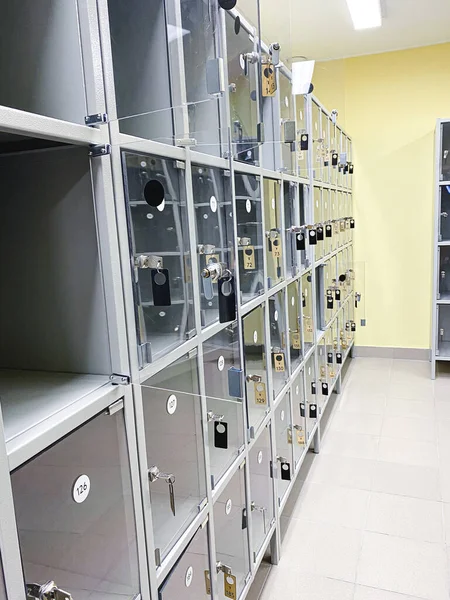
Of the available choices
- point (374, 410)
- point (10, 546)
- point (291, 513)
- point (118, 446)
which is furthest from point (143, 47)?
point (374, 410)

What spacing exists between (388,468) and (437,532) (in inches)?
22.2

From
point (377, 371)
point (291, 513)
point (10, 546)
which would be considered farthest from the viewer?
point (377, 371)

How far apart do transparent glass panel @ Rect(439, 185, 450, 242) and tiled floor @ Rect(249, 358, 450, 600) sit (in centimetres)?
134

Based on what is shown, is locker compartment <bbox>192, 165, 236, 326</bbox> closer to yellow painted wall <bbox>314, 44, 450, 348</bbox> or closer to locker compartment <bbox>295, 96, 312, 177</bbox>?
locker compartment <bbox>295, 96, 312, 177</bbox>

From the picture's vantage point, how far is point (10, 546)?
66cm

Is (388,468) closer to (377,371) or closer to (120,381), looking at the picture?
(377,371)

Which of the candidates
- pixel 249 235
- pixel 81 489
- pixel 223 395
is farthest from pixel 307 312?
pixel 81 489

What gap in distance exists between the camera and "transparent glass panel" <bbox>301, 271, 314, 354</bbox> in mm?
2639

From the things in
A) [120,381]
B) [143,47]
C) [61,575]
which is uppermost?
[143,47]

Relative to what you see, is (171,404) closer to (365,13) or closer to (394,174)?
(365,13)

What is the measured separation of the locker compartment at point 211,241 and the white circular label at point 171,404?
224mm

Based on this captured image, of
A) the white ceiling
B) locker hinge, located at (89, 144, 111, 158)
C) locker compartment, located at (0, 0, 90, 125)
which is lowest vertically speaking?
locker hinge, located at (89, 144, 111, 158)

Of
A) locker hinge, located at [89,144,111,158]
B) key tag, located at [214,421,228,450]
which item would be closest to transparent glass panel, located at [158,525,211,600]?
key tag, located at [214,421,228,450]

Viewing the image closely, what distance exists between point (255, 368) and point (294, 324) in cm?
64
